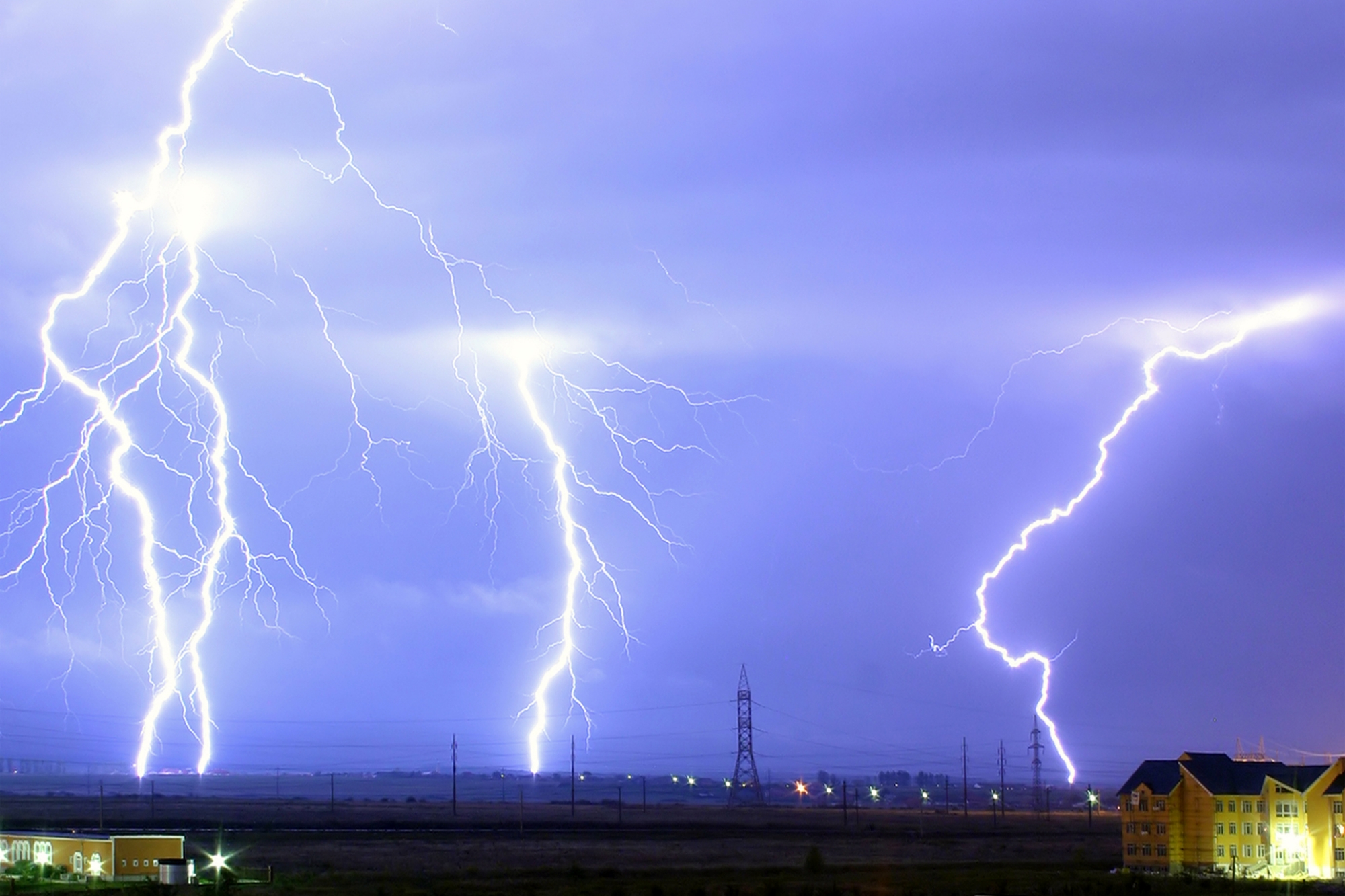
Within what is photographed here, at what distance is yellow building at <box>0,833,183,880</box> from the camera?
130 ft

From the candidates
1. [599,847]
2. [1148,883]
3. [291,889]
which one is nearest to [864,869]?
[1148,883]

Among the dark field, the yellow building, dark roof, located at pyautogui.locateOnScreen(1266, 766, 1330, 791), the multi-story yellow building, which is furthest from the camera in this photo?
dark roof, located at pyautogui.locateOnScreen(1266, 766, 1330, 791)

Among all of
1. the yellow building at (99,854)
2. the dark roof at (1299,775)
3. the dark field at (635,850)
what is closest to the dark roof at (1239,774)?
the dark roof at (1299,775)

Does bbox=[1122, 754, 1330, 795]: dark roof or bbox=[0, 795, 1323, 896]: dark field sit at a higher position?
bbox=[1122, 754, 1330, 795]: dark roof

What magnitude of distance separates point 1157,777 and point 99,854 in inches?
1245

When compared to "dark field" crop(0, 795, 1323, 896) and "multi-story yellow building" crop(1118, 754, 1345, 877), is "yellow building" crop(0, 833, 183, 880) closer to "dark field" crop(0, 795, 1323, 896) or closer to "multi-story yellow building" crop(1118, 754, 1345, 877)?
"dark field" crop(0, 795, 1323, 896)

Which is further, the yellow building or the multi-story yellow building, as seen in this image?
the multi-story yellow building

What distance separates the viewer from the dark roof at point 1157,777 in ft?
158

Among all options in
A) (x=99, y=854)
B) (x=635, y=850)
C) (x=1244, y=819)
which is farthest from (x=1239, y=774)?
(x=99, y=854)

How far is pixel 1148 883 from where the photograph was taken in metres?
42.1

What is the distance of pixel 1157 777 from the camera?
160 ft

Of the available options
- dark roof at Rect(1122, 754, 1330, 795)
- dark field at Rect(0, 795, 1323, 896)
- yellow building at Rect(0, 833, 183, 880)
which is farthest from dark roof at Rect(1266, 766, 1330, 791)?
yellow building at Rect(0, 833, 183, 880)

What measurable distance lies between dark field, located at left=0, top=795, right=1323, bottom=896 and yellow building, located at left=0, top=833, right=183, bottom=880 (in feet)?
4.31

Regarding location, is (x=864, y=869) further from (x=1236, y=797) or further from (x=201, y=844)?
(x=201, y=844)
